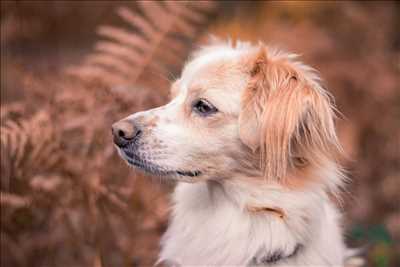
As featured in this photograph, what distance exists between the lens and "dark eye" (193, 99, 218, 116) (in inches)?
137

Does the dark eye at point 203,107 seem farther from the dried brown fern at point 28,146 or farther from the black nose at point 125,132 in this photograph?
the dried brown fern at point 28,146

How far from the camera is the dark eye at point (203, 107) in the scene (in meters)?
3.48

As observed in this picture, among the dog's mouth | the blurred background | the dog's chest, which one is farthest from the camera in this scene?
the blurred background

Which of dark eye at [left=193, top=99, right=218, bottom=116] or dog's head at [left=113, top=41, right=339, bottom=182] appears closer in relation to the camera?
dog's head at [left=113, top=41, right=339, bottom=182]

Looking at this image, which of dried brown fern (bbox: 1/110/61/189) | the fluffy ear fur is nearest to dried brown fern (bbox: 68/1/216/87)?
dried brown fern (bbox: 1/110/61/189)

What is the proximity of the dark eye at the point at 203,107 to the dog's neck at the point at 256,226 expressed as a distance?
0.39 metres

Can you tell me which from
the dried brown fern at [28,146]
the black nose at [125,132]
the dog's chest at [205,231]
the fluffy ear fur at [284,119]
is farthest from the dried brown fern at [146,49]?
the fluffy ear fur at [284,119]

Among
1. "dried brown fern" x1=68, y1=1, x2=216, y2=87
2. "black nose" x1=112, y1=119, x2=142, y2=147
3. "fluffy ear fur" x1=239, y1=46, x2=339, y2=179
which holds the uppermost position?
"dried brown fern" x1=68, y1=1, x2=216, y2=87

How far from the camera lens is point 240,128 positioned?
135 inches

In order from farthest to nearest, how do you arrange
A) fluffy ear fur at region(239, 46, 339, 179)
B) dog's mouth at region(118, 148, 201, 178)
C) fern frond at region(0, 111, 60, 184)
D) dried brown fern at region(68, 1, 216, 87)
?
dried brown fern at region(68, 1, 216, 87)
fern frond at region(0, 111, 60, 184)
dog's mouth at region(118, 148, 201, 178)
fluffy ear fur at region(239, 46, 339, 179)

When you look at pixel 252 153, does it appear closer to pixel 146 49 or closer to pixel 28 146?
pixel 146 49

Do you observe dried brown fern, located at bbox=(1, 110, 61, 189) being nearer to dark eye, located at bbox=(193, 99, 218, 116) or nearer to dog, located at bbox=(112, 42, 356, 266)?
dog, located at bbox=(112, 42, 356, 266)

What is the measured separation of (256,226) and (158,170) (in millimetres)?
587

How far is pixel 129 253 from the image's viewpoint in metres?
4.75
